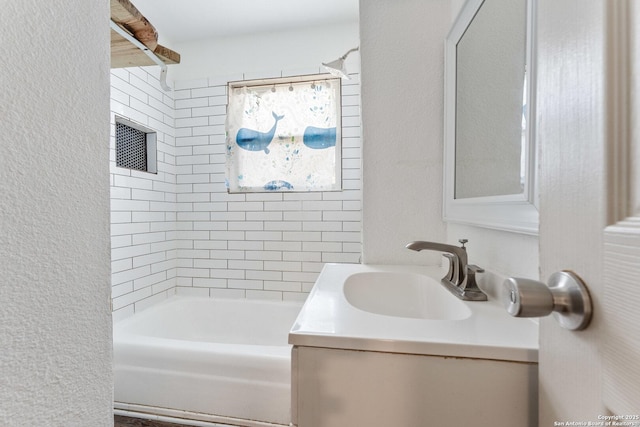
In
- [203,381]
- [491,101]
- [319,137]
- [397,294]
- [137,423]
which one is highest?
[319,137]

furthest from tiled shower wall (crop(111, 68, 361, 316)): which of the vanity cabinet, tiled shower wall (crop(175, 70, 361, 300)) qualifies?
the vanity cabinet

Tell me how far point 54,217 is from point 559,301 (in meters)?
0.62

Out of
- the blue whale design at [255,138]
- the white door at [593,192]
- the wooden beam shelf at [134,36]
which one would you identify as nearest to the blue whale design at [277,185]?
the blue whale design at [255,138]

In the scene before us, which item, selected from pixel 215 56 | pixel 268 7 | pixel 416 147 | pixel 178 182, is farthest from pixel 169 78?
pixel 416 147

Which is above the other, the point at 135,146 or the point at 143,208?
the point at 135,146

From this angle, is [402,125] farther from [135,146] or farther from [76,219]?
[135,146]

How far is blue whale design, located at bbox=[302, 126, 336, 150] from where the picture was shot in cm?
209

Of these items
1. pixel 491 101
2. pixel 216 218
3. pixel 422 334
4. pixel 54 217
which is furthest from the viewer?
pixel 216 218

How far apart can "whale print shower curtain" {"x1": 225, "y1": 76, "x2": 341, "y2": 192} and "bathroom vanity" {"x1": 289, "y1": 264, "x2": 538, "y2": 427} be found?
1640 mm

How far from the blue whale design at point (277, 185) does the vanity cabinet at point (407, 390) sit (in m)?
1.73

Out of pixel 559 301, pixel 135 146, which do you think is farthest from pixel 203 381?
pixel 135 146

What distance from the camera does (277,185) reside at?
85.5 inches

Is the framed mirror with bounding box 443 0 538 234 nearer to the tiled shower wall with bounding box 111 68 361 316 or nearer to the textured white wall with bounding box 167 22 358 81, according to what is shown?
the tiled shower wall with bounding box 111 68 361 316

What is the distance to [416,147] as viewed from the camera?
1.23 metres
